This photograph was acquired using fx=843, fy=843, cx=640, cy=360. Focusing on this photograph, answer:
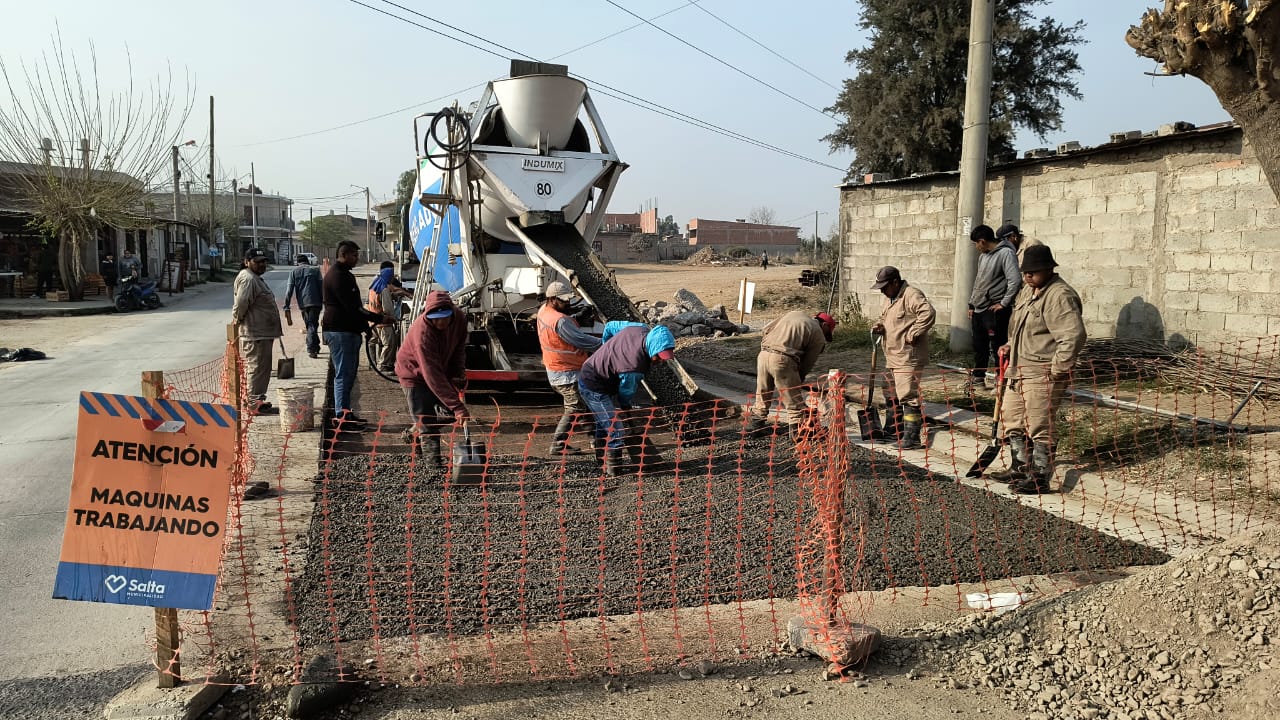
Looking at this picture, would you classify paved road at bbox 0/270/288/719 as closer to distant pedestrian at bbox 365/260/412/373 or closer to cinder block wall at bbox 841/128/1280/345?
distant pedestrian at bbox 365/260/412/373

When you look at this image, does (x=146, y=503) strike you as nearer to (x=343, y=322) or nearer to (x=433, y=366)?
(x=433, y=366)

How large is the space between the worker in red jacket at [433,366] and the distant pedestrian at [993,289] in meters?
4.61

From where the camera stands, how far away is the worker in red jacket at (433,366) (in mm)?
6078

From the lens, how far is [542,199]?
839 centimetres

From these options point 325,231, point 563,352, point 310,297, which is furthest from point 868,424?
point 325,231

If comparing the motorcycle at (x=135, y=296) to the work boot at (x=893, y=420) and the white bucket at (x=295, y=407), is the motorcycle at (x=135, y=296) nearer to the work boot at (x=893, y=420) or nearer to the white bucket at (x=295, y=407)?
the white bucket at (x=295, y=407)

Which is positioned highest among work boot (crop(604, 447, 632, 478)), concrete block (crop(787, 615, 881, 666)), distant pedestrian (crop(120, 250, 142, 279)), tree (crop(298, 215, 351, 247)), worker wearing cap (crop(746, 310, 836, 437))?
tree (crop(298, 215, 351, 247))

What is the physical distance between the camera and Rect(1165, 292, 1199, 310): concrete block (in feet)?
28.3

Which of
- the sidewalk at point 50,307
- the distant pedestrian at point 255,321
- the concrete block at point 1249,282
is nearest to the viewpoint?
the distant pedestrian at point 255,321

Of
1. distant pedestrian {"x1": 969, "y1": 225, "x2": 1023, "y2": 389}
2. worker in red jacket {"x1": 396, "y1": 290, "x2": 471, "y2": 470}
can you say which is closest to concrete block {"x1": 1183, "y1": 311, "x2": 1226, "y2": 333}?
distant pedestrian {"x1": 969, "y1": 225, "x2": 1023, "y2": 389}

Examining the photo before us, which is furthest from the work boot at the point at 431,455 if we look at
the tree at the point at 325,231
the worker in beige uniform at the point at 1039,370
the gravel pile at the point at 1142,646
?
the tree at the point at 325,231

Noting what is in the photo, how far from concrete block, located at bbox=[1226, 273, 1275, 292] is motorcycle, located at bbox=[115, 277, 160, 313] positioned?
72.2 ft

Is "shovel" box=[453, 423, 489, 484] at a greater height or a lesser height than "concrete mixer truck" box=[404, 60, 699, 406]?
lesser

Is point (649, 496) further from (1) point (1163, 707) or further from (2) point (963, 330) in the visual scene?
(2) point (963, 330)
